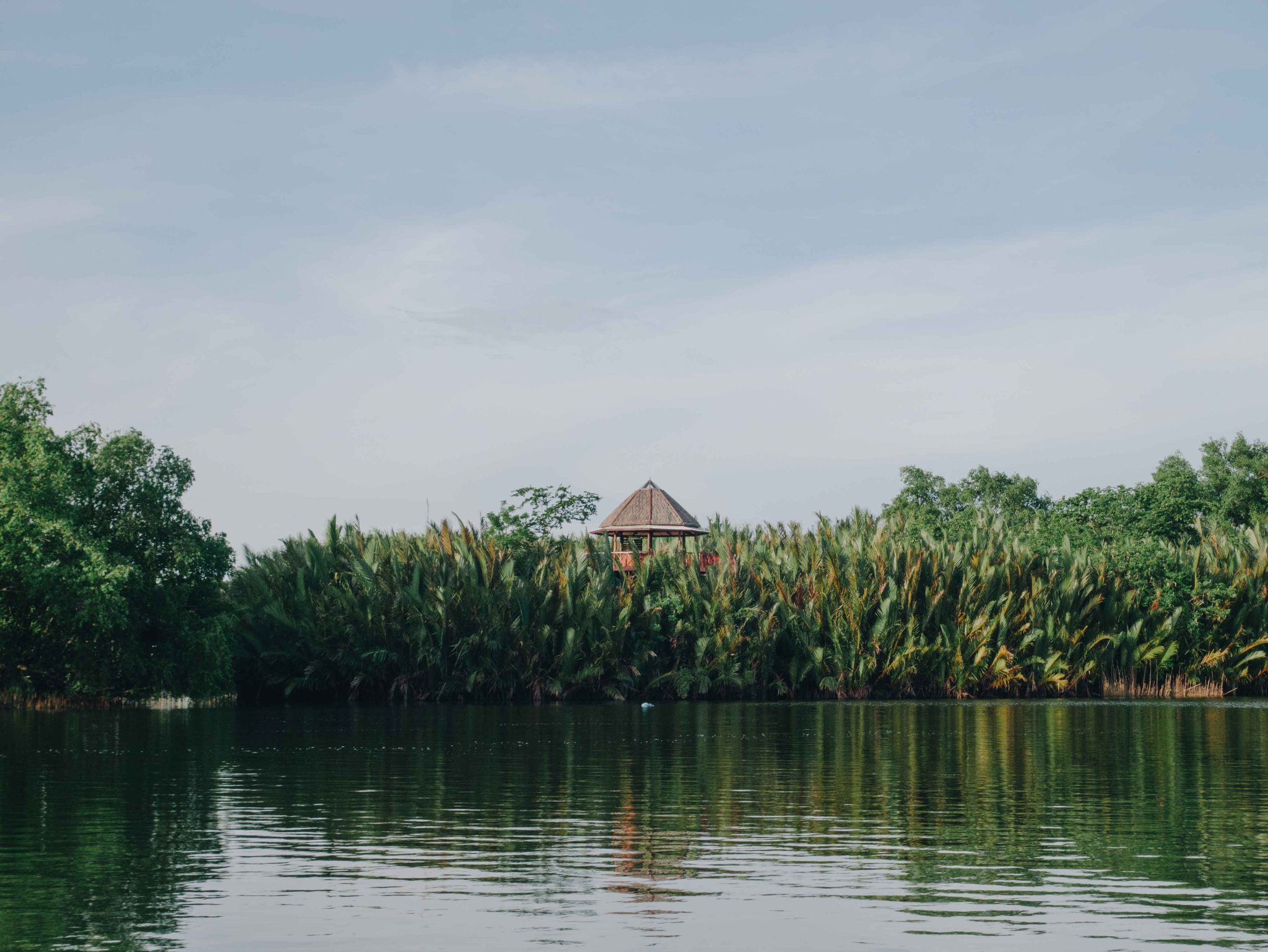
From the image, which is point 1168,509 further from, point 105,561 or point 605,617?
point 105,561

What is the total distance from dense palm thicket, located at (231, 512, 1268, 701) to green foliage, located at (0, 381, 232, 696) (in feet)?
11.0

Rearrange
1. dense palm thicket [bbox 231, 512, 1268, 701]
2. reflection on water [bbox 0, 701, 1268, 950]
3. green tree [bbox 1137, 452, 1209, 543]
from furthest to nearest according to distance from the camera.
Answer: green tree [bbox 1137, 452, 1209, 543]
dense palm thicket [bbox 231, 512, 1268, 701]
reflection on water [bbox 0, 701, 1268, 950]

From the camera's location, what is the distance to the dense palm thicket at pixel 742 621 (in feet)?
123

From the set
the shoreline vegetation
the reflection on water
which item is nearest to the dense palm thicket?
the shoreline vegetation

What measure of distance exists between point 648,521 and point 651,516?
256mm

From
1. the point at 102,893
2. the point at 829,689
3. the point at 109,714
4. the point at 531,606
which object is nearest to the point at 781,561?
the point at 829,689

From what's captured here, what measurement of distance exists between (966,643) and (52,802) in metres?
28.2

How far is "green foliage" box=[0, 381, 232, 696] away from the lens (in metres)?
31.6

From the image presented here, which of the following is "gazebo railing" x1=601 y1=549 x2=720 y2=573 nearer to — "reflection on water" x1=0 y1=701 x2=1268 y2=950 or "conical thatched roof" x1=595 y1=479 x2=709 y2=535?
"conical thatched roof" x1=595 y1=479 x2=709 y2=535

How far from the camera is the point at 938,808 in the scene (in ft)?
45.3

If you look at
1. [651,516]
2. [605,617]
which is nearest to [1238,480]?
[651,516]

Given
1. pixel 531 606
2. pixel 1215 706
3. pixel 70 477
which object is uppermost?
pixel 70 477

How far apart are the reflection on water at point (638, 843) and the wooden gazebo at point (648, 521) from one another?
29.7 meters

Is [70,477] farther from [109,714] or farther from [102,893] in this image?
[102,893]
